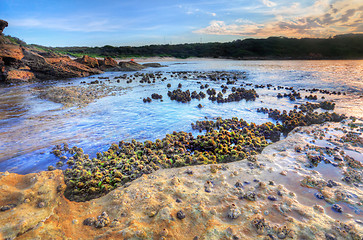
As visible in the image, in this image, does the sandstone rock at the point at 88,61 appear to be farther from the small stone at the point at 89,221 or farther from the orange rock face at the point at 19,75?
the small stone at the point at 89,221

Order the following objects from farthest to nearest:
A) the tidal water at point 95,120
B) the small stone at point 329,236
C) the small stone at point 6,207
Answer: the tidal water at point 95,120
the small stone at point 6,207
the small stone at point 329,236

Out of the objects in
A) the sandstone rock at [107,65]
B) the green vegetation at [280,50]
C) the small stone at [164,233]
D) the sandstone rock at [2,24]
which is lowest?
the small stone at [164,233]

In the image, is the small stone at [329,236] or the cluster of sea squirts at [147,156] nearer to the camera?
the small stone at [329,236]

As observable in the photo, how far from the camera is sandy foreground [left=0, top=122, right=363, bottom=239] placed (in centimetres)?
317

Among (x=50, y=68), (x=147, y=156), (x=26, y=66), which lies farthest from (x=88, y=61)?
(x=147, y=156)

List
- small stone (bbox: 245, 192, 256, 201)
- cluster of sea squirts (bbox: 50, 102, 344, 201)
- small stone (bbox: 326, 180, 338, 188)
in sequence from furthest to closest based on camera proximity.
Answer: cluster of sea squirts (bbox: 50, 102, 344, 201)
small stone (bbox: 326, 180, 338, 188)
small stone (bbox: 245, 192, 256, 201)

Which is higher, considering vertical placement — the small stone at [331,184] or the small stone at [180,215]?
the small stone at [180,215]

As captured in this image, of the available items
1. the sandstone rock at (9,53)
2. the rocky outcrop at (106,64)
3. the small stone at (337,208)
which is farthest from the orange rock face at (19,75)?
Result: the small stone at (337,208)

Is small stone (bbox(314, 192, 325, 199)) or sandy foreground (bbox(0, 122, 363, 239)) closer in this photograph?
sandy foreground (bbox(0, 122, 363, 239))

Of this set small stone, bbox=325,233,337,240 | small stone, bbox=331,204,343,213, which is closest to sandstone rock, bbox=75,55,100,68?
small stone, bbox=331,204,343,213

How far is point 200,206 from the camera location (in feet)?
12.5

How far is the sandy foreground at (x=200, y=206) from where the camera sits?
10.4 ft

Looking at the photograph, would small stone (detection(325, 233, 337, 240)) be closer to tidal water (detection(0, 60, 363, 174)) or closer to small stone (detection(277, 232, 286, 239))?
small stone (detection(277, 232, 286, 239))

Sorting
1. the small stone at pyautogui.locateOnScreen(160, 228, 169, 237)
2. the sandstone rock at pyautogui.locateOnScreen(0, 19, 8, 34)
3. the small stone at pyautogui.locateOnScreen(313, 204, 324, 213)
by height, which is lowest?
the small stone at pyautogui.locateOnScreen(313, 204, 324, 213)
